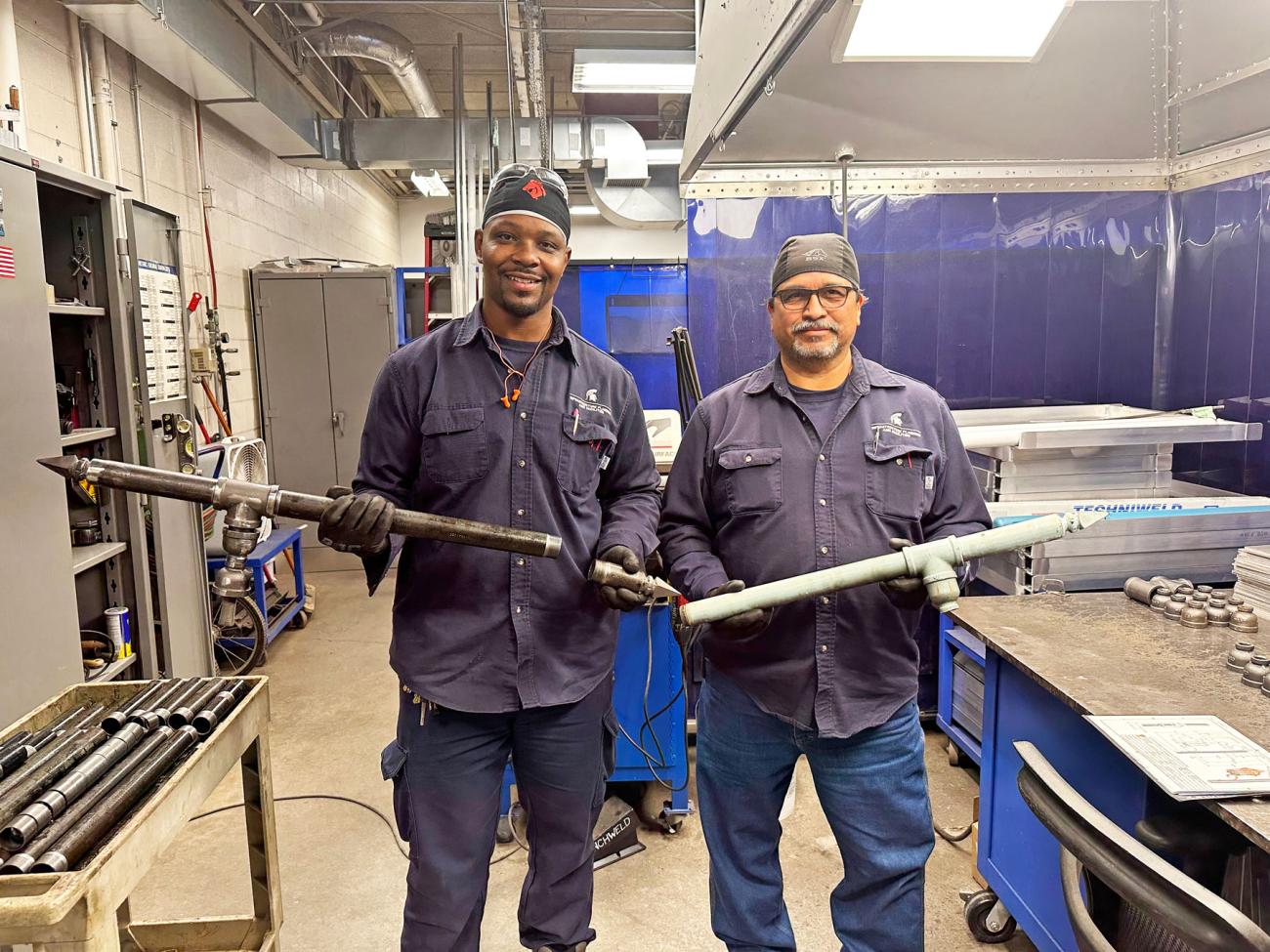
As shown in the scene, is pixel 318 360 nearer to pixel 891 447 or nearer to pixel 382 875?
pixel 382 875

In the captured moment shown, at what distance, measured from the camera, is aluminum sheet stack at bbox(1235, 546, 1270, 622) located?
1.81 meters

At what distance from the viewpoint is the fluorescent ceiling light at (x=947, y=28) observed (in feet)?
4.46

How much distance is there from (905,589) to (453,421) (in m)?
0.85

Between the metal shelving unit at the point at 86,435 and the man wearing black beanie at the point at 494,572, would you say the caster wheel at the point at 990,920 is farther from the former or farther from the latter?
the metal shelving unit at the point at 86,435

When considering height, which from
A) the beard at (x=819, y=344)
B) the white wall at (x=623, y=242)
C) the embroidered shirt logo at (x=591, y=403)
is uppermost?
the white wall at (x=623, y=242)

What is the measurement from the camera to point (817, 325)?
1473 mm

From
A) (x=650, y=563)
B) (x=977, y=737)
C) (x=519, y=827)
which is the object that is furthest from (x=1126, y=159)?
(x=519, y=827)

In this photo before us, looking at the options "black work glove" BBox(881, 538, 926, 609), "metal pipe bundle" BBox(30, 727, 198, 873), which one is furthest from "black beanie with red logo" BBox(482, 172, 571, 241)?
"metal pipe bundle" BBox(30, 727, 198, 873)

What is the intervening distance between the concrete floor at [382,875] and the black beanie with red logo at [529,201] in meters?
1.70

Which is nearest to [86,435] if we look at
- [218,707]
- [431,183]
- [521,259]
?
[218,707]

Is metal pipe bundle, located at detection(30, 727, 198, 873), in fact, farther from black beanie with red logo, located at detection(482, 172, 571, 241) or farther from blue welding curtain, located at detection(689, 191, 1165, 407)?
blue welding curtain, located at detection(689, 191, 1165, 407)

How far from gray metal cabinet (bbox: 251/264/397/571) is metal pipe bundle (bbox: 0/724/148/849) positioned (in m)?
4.03

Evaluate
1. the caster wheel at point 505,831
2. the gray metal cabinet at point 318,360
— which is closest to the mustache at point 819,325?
the caster wheel at point 505,831

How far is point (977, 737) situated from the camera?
2389 mm
